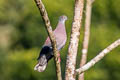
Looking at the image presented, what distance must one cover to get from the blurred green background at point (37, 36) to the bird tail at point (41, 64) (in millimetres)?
12237

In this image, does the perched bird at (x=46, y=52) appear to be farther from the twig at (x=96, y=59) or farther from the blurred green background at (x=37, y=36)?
the blurred green background at (x=37, y=36)

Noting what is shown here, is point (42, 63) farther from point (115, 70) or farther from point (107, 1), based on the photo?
point (107, 1)

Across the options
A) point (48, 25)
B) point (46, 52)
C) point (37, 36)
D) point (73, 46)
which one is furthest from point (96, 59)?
point (37, 36)

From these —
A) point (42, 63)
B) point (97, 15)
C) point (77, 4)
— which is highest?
point (77, 4)

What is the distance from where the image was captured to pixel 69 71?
16.8ft

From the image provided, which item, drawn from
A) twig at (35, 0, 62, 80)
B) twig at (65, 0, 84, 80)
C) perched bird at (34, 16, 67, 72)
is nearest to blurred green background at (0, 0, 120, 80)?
perched bird at (34, 16, 67, 72)

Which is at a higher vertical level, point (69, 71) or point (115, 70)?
point (69, 71)

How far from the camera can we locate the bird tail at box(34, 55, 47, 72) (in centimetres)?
586

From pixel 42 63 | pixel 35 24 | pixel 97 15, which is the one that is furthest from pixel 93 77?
pixel 42 63

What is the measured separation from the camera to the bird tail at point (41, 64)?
5.86m

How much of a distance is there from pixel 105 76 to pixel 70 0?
325 centimetres

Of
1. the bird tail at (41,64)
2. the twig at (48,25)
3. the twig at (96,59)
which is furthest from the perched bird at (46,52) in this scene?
the twig at (48,25)

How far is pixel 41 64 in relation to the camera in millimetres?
5891

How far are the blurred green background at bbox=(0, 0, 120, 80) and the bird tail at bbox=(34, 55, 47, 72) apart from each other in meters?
12.2
